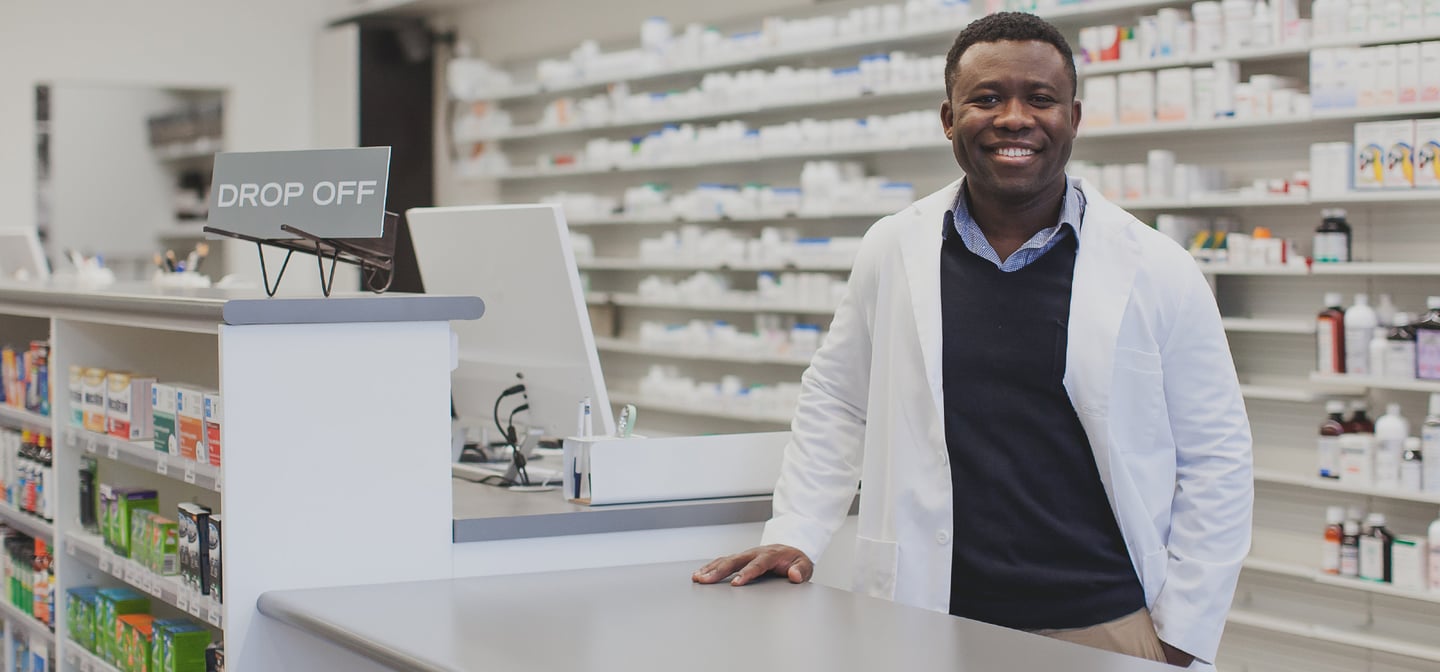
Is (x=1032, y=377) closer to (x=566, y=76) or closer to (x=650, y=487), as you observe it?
(x=650, y=487)

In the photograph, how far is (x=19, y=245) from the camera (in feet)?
17.7

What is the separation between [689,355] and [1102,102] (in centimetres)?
267

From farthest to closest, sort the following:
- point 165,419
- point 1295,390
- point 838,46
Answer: point 838,46, point 1295,390, point 165,419

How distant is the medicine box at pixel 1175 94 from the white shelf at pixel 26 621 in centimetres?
376

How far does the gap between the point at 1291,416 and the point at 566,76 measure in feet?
14.9

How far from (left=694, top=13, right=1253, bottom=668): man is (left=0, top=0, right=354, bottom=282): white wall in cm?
725

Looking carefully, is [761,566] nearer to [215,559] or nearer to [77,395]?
[215,559]

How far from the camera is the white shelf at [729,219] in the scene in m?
6.16

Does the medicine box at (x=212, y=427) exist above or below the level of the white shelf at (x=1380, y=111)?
below

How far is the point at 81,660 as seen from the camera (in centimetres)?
345

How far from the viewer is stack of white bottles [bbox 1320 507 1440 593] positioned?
168 inches

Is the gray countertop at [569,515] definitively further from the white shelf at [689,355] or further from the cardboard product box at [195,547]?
the white shelf at [689,355]

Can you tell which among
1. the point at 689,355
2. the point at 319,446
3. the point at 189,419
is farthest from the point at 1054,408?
the point at 689,355

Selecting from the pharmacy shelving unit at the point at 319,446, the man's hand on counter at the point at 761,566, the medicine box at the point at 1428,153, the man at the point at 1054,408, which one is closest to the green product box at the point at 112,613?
the pharmacy shelving unit at the point at 319,446
